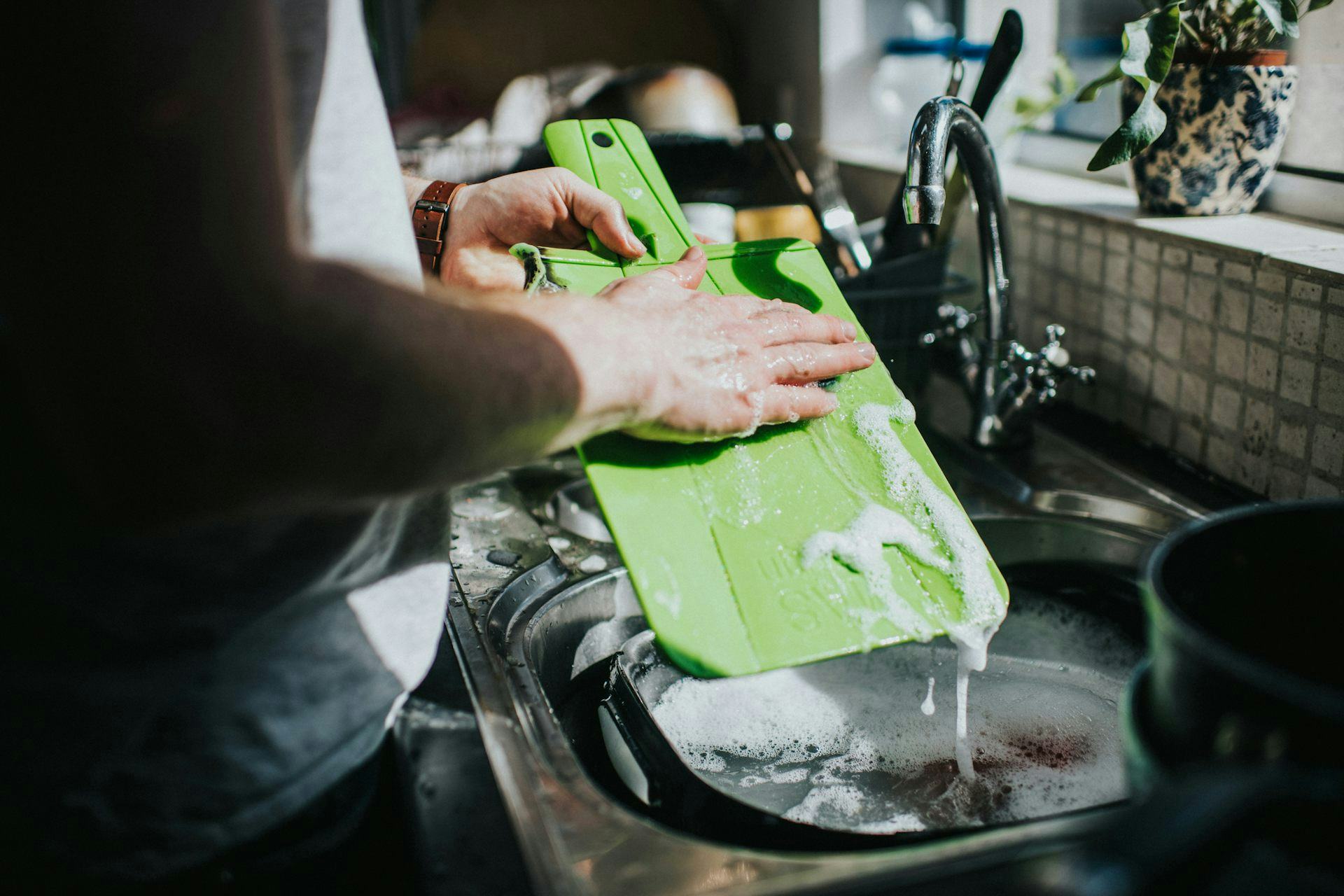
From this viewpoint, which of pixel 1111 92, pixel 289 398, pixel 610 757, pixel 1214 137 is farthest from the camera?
pixel 1111 92

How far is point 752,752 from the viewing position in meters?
0.88

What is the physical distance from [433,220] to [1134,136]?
661 millimetres

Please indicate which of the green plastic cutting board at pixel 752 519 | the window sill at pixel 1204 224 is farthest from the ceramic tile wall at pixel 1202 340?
the green plastic cutting board at pixel 752 519

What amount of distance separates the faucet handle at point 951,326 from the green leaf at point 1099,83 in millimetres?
252

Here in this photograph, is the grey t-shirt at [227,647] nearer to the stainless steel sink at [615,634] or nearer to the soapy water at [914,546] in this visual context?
the stainless steel sink at [615,634]

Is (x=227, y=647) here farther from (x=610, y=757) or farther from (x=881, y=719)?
(x=881, y=719)

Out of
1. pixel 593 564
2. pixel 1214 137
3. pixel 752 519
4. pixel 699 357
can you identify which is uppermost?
pixel 1214 137

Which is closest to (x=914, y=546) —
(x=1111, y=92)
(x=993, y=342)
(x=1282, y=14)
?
(x=993, y=342)

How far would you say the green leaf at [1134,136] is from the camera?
0.95 meters

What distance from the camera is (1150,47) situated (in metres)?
0.95

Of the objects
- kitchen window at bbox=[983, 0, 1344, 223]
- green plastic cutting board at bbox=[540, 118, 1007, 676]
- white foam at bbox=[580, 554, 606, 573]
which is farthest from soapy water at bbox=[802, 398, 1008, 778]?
kitchen window at bbox=[983, 0, 1344, 223]

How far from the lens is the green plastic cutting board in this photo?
66cm

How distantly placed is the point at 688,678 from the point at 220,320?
0.63 meters

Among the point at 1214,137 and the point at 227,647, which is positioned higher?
the point at 1214,137
